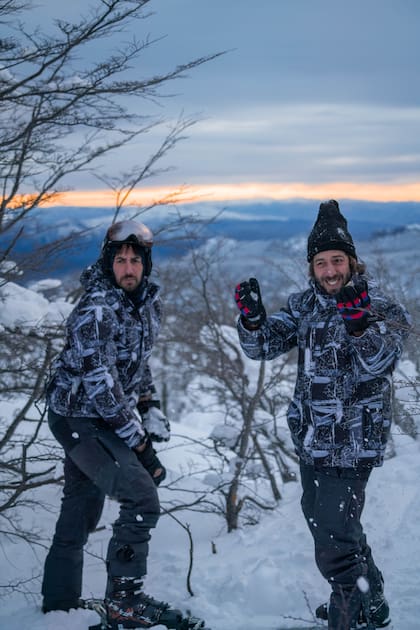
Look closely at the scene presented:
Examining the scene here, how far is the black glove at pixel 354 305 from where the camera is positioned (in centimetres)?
271

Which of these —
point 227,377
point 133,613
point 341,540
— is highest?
point 227,377

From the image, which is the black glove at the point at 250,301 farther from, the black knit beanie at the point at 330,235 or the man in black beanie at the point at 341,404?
the black knit beanie at the point at 330,235

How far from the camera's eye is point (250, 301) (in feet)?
10.3

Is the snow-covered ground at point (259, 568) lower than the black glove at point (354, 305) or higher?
lower

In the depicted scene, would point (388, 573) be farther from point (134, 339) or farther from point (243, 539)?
point (134, 339)

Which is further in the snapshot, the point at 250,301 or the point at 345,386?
the point at 250,301

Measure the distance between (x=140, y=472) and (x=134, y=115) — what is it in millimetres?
2695

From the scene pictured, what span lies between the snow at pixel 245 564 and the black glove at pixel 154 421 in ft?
3.35

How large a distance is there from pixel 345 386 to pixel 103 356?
1.29 metres

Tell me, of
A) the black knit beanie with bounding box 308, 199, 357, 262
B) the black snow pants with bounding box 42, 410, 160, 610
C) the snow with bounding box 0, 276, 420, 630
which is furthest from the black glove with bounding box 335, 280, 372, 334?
the black snow pants with bounding box 42, 410, 160, 610

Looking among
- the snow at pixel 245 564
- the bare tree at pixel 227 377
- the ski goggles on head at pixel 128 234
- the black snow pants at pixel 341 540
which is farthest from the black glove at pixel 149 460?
the bare tree at pixel 227 377

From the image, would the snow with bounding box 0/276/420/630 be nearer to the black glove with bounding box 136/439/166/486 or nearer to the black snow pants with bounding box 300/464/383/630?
the black snow pants with bounding box 300/464/383/630

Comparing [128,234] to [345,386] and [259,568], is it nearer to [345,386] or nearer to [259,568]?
[345,386]

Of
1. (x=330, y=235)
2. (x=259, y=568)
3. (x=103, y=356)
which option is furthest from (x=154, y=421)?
(x=330, y=235)
